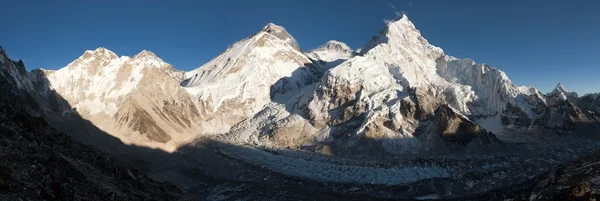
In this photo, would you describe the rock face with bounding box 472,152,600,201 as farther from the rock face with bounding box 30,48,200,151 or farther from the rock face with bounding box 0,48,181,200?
the rock face with bounding box 30,48,200,151

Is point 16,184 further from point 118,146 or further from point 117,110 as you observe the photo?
point 117,110

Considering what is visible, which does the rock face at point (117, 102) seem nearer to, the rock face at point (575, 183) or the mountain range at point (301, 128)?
the mountain range at point (301, 128)

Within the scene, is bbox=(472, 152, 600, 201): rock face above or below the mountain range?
below

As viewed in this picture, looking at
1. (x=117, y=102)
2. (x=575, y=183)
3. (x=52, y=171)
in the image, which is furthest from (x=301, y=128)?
(x=52, y=171)

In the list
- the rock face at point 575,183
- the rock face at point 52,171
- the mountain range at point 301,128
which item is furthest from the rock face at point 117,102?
the rock face at point 575,183

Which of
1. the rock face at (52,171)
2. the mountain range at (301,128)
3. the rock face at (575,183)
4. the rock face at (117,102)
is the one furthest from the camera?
the rock face at (117,102)

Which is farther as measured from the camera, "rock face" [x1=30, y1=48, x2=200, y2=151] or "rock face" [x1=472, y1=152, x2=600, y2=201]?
"rock face" [x1=30, y1=48, x2=200, y2=151]

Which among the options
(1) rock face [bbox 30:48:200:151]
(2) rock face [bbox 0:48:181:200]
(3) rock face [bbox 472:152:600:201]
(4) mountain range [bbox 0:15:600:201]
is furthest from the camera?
(1) rock face [bbox 30:48:200:151]

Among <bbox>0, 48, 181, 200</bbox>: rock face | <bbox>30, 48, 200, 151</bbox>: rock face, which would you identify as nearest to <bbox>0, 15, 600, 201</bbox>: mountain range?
<bbox>30, 48, 200, 151</bbox>: rock face
